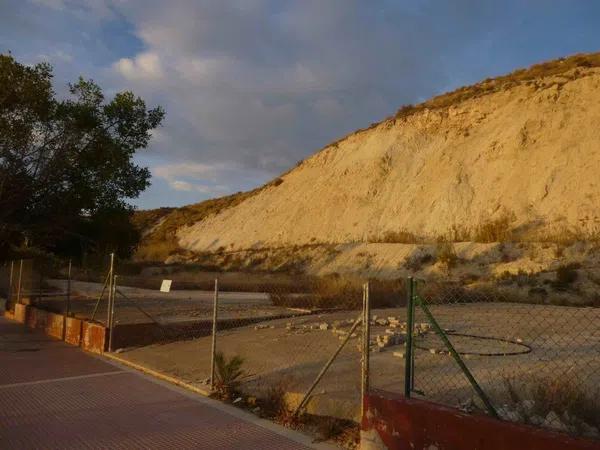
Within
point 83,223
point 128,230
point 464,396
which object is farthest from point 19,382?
point 128,230

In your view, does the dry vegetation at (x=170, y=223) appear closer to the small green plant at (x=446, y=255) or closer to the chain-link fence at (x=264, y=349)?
the small green plant at (x=446, y=255)

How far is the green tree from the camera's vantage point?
14969 mm

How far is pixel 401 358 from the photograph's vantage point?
954cm

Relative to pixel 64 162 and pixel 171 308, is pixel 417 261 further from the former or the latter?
pixel 64 162

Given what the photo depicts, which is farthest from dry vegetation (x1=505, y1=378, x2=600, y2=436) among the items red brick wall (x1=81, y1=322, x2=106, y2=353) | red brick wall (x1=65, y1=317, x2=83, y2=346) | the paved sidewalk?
red brick wall (x1=65, y1=317, x2=83, y2=346)

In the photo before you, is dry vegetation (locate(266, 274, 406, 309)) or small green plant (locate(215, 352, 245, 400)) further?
dry vegetation (locate(266, 274, 406, 309))

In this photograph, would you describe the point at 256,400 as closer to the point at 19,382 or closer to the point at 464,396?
the point at 464,396

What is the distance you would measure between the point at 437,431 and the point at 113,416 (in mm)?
3805

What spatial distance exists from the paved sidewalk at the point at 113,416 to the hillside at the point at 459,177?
22.8 meters

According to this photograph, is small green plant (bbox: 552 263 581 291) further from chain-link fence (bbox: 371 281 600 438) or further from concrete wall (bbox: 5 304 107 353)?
concrete wall (bbox: 5 304 107 353)

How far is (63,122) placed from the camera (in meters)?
16.0

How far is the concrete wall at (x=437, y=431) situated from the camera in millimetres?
4516

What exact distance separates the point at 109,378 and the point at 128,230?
999 cm

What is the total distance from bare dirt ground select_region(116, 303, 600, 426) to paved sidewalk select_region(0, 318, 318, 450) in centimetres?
74
